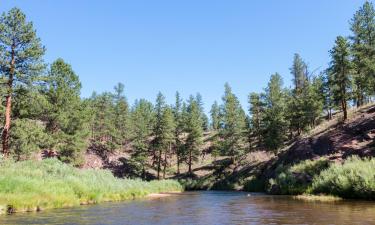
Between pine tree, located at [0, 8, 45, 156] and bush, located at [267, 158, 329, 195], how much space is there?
28.2 meters

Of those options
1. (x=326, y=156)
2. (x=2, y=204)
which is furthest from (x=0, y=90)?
(x=326, y=156)

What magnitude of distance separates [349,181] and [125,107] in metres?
91.6

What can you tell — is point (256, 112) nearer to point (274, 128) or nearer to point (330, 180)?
point (274, 128)

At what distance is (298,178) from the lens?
40.2 m

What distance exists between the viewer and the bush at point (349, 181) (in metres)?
26.3

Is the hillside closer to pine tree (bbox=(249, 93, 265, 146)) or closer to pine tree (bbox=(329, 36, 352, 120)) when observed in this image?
pine tree (bbox=(329, 36, 352, 120))

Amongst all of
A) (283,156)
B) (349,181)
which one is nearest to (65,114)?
(283,156)

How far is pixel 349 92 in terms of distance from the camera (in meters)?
51.6

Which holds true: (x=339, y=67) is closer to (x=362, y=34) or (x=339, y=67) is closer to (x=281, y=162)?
(x=281, y=162)

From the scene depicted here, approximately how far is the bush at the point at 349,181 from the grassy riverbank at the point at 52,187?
18267 mm

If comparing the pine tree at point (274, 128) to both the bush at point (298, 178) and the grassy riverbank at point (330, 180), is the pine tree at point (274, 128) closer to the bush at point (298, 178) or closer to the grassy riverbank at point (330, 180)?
the grassy riverbank at point (330, 180)

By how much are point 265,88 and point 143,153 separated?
2990 centimetres

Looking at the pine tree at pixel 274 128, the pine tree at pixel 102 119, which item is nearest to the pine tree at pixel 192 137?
the pine tree at pixel 274 128

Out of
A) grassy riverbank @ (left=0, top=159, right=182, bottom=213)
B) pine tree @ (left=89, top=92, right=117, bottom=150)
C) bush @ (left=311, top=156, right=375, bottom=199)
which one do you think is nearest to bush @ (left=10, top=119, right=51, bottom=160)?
grassy riverbank @ (left=0, top=159, right=182, bottom=213)
